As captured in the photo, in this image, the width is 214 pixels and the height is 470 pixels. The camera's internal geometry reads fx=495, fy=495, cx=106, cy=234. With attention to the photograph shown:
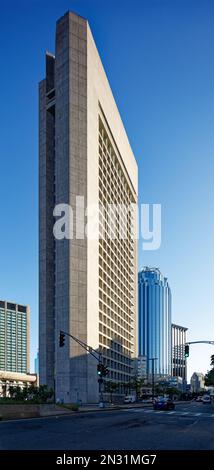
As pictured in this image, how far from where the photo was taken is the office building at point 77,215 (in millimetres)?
80062

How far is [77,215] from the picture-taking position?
3300 inches

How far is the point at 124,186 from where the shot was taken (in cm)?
12875

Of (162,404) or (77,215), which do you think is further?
(77,215)

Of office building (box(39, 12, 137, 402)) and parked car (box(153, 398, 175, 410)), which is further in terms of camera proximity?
office building (box(39, 12, 137, 402))

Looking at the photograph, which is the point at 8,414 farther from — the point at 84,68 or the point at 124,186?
the point at 124,186

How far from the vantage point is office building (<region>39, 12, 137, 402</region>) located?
80.1 m

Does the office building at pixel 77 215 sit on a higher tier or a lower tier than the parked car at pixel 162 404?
higher

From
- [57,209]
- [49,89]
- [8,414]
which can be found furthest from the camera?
[49,89]

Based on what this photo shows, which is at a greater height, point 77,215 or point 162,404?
point 77,215

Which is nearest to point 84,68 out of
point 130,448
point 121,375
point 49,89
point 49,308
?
point 49,89

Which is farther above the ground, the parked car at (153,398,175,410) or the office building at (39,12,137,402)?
the office building at (39,12,137,402)

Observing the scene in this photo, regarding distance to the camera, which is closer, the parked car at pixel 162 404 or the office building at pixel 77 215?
the parked car at pixel 162 404

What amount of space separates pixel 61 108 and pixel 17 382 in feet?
335
